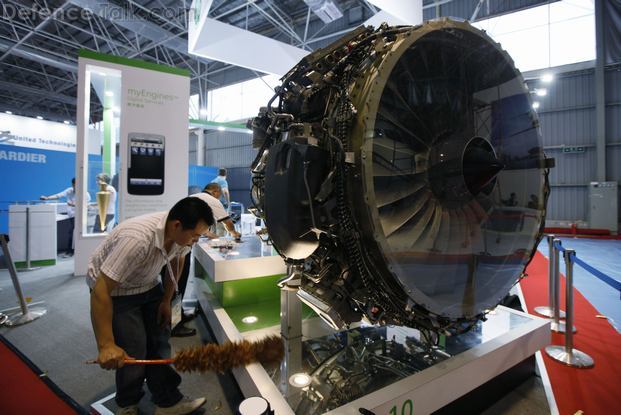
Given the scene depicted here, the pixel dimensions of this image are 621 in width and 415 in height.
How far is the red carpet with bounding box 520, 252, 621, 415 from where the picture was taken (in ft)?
7.57

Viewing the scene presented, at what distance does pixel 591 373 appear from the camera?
2682mm

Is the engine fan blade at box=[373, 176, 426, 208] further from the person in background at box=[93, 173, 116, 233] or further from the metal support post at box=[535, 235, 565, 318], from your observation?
the person in background at box=[93, 173, 116, 233]

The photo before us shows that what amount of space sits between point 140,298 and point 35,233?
20.5 feet

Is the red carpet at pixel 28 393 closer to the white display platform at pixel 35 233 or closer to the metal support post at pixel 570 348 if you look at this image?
the metal support post at pixel 570 348

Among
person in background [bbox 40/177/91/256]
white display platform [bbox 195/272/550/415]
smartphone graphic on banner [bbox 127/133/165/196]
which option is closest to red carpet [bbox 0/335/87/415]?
white display platform [bbox 195/272/550/415]

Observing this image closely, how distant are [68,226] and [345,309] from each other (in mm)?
9049

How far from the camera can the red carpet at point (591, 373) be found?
2309 millimetres

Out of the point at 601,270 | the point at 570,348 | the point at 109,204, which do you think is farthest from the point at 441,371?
the point at 601,270

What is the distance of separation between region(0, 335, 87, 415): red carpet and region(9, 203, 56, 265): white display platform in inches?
179

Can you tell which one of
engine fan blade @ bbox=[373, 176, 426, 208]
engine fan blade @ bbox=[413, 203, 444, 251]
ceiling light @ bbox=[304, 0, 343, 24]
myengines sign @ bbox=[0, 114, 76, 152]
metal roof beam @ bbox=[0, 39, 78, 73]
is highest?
metal roof beam @ bbox=[0, 39, 78, 73]

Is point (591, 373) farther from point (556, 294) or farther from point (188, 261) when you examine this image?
point (188, 261)

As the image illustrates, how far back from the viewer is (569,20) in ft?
34.4

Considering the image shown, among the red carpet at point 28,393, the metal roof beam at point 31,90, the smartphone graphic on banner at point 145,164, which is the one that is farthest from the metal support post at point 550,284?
the metal roof beam at point 31,90

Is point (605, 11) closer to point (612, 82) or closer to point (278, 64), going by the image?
point (612, 82)
